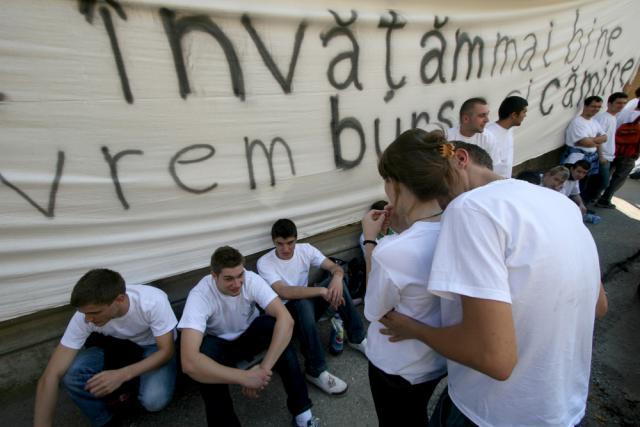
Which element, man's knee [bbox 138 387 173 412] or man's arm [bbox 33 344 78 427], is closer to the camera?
man's arm [bbox 33 344 78 427]

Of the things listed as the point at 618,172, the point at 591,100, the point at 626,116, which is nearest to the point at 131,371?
the point at 591,100

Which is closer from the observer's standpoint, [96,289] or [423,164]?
[423,164]

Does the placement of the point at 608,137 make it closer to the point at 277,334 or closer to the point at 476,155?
the point at 476,155

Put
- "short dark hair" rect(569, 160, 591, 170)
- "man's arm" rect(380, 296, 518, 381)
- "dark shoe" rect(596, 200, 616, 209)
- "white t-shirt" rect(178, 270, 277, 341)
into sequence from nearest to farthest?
"man's arm" rect(380, 296, 518, 381) → "white t-shirt" rect(178, 270, 277, 341) → "short dark hair" rect(569, 160, 591, 170) → "dark shoe" rect(596, 200, 616, 209)

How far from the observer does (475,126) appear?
2891mm

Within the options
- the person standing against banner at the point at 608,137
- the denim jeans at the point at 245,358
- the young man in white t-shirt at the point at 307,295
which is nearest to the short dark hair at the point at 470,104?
the young man in white t-shirt at the point at 307,295

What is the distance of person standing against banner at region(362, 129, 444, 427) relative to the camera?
3.00ft

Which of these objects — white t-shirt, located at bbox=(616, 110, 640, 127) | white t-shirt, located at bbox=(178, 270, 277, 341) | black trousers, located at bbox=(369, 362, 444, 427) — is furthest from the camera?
white t-shirt, located at bbox=(616, 110, 640, 127)

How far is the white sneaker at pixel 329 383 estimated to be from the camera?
2102 mm

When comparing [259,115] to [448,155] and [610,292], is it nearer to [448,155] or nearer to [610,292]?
[448,155]

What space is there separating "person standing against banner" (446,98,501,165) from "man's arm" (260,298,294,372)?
6.70 feet

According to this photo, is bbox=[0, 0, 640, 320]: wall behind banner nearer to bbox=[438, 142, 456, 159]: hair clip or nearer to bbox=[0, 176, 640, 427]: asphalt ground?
bbox=[0, 176, 640, 427]: asphalt ground

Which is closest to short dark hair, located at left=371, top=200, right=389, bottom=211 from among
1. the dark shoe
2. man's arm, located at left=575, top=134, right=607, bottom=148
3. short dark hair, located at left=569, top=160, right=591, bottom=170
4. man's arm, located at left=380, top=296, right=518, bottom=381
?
man's arm, located at left=380, top=296, right=518, bottom=381

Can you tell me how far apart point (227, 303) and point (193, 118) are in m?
1.12
